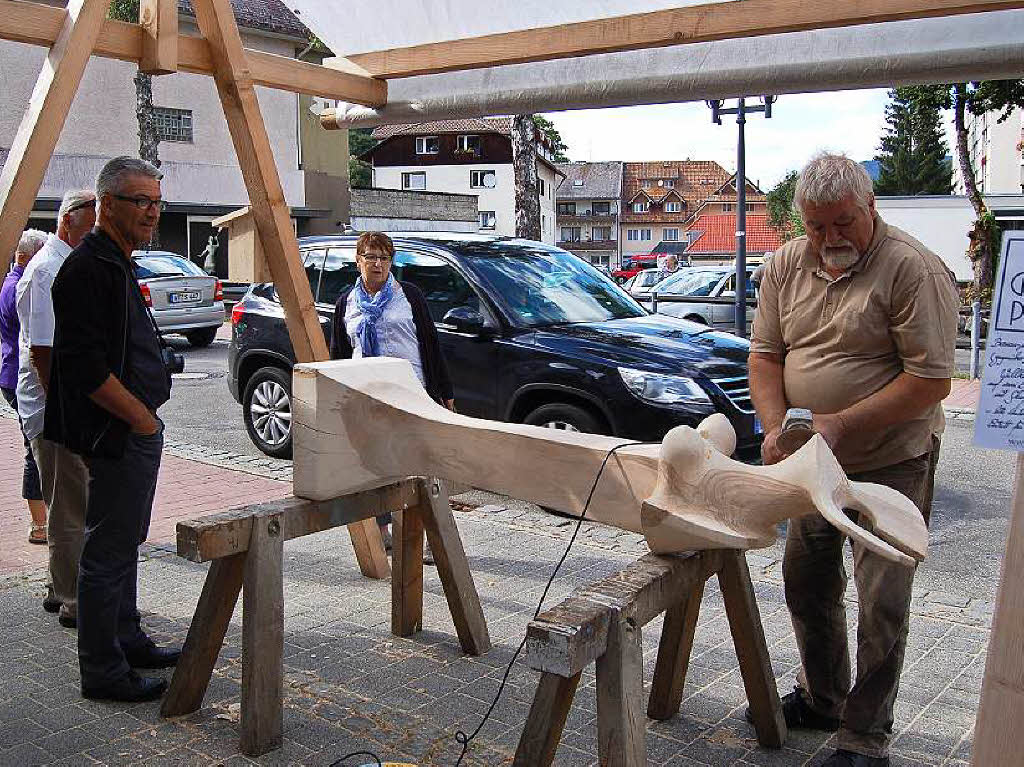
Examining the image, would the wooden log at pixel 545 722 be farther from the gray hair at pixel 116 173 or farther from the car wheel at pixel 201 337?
the car wheel at pixel 201 337

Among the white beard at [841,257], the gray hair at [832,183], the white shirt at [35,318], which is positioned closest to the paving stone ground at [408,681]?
the white shirt at [35,318]

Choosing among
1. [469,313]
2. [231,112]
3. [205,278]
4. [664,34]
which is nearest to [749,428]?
[469,313]

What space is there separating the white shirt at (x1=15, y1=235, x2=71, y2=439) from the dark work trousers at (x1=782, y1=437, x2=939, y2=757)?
3.32m

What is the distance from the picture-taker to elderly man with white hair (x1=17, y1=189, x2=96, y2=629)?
446 centimetres

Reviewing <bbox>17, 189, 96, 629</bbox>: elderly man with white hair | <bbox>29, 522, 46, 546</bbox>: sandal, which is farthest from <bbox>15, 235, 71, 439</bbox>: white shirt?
<bbox>29, 522, 46, 546</bbox>: sandal

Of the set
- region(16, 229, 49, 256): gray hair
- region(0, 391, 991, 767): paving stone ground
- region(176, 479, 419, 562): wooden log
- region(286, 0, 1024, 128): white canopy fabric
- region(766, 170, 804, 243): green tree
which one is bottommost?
region(0, 391, 991, 767): paving stone ground

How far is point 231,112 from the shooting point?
432 centimetres

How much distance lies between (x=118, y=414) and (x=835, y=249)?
8.19 ft

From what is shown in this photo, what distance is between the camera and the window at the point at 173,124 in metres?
30.0

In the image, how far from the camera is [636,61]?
4.04 meters

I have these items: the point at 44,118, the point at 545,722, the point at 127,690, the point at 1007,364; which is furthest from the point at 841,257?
the point at 127,690

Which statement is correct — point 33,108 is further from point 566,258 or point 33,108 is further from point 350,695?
point 566,258

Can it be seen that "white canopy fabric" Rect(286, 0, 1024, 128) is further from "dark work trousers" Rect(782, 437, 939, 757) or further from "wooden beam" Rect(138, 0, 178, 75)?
"dark work trousers" Rect(782, 437, 939, 757)

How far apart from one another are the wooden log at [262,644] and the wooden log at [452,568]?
847mm
